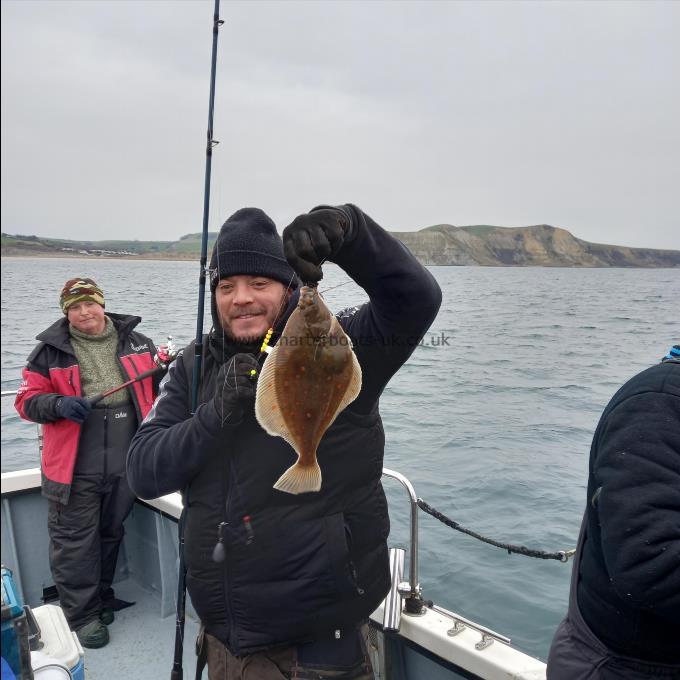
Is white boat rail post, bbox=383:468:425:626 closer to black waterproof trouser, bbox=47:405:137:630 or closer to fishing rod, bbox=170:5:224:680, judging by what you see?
fishing rod, bbox=170:5:224:680

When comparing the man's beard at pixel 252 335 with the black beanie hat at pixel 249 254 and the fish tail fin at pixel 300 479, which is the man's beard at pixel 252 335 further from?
the fish tail fin at pixel 300 479

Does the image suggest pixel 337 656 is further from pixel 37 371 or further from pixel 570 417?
pixel 570 417

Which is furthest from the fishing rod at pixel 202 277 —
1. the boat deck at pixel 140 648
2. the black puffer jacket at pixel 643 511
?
the black puffer jacket at pixel 643 511

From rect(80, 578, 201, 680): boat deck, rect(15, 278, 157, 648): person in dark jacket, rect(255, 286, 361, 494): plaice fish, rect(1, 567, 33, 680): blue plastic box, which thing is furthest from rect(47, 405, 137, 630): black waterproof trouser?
rect(1, 567, 33, 680): blue plastic box

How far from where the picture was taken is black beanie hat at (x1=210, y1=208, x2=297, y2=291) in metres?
2.54

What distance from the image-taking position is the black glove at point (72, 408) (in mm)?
4617

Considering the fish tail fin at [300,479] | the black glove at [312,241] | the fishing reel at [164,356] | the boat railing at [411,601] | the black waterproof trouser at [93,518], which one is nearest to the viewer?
the black glove at [312,241]

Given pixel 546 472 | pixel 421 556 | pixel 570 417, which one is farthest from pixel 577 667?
pixel 570 417

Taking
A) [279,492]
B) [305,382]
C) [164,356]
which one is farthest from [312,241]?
[164,356]

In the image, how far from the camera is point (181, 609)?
9.97ft

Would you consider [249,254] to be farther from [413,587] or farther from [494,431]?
[494,431]

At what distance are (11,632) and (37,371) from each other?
3718 millimetres

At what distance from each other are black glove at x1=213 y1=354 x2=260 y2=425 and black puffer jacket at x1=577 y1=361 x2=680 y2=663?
1.25m

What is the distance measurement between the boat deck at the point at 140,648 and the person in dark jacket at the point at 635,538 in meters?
→ 3.28
